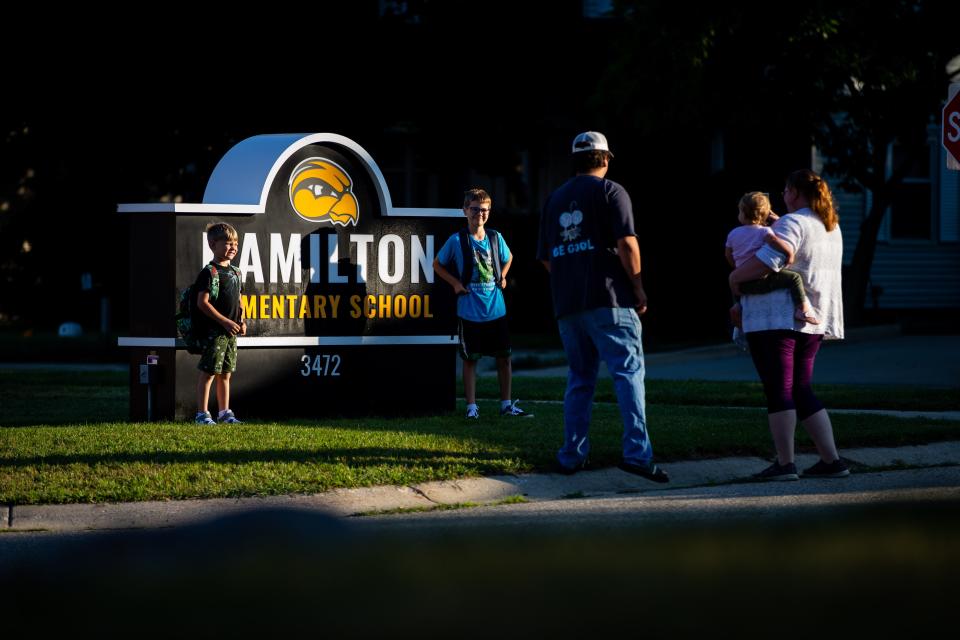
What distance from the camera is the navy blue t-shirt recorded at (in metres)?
8.77

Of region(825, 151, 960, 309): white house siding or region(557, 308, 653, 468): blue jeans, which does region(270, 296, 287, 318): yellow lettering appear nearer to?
region(557, 308, 653, 468): blue jeans

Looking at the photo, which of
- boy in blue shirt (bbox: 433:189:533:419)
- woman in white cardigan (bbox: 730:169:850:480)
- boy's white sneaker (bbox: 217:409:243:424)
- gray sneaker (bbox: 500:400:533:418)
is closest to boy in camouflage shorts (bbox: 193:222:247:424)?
boy's white sneaker (bbox: 217:409:243:424)

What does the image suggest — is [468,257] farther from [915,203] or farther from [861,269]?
[915,203]

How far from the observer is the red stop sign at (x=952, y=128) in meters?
12.2

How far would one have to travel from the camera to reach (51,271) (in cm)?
2367

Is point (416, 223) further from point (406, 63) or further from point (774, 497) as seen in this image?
point (406, 63)

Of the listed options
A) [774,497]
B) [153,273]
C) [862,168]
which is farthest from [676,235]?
[774,497]

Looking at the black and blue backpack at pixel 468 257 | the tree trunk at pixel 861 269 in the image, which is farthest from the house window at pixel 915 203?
the black and blue backpack at pixel 468 257

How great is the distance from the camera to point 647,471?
880cm

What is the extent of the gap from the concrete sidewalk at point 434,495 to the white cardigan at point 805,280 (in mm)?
1057

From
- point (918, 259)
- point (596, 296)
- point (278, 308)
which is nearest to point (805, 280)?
point (596, 296)

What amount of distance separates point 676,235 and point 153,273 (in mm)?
14082

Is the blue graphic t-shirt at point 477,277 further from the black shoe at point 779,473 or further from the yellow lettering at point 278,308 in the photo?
the black shoe at point 779,473

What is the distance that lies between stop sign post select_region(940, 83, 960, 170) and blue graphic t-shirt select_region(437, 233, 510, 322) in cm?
413
